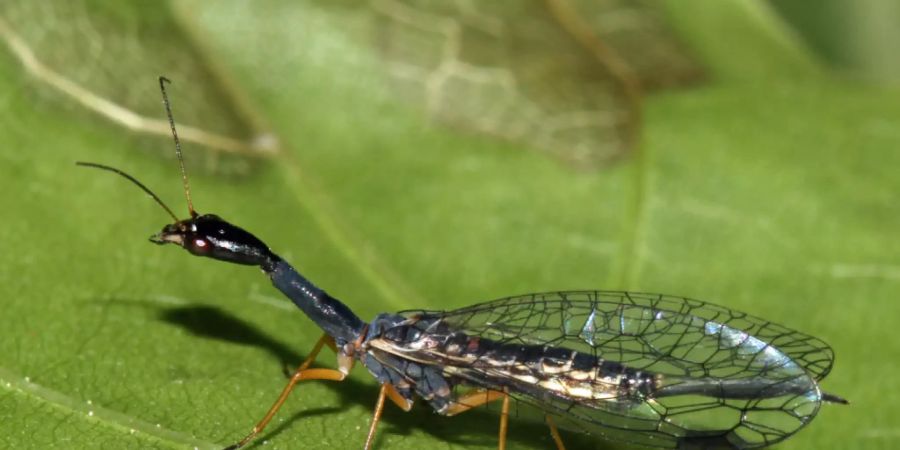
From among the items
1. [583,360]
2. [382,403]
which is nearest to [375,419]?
[382,403]

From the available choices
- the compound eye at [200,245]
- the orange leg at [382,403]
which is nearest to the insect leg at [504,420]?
the orange leg at [382,403]

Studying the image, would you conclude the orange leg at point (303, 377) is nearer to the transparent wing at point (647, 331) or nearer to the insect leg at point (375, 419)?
the insect leg at point (375, 419)

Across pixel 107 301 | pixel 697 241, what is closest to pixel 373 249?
pixel 107 301

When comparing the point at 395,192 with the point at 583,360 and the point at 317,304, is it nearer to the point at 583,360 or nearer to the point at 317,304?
the point at 317,304

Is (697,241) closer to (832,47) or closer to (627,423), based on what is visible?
(627,423)

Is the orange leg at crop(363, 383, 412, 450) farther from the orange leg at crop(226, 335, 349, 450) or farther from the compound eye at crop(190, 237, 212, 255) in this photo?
the compound eye at crop(190, 237, 212, 255)

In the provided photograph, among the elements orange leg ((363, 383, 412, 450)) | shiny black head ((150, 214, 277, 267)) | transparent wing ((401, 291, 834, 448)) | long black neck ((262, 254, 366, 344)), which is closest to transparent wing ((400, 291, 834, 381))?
transparent wing ((401, 291, 834, 448))
